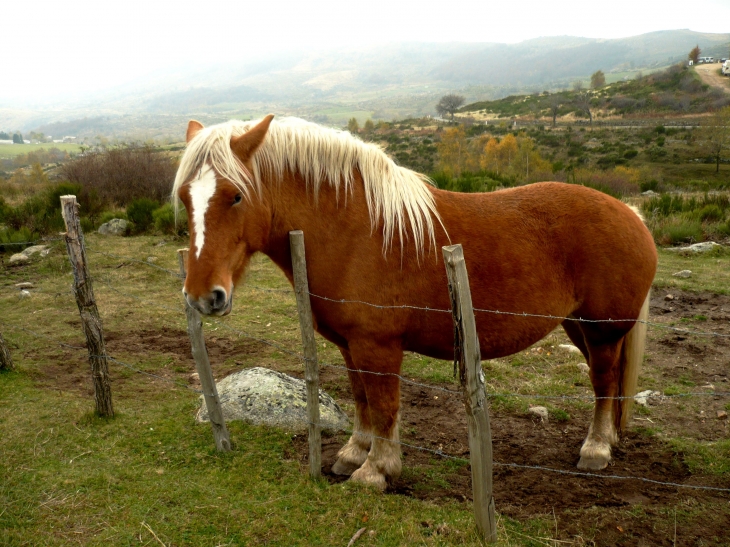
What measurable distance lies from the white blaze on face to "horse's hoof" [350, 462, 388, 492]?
1.97 meters

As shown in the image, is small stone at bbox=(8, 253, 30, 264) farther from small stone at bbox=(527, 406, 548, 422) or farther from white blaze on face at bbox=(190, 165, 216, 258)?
Answer: small stone at bbox=(527, 406, 548, 422)

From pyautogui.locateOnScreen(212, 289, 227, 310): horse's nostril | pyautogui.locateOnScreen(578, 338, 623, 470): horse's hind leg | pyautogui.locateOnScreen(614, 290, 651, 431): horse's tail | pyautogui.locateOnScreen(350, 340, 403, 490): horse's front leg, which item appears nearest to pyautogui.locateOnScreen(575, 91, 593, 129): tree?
pyautogui.locateOnScreen(614, 290, 651, 431): horse's tail

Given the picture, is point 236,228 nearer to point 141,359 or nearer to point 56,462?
point 56,462

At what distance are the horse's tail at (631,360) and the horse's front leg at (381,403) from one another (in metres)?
2.01

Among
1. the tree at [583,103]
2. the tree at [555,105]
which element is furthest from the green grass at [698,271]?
the tree at [583,103]

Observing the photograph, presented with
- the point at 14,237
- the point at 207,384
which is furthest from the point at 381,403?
the point at 14,237

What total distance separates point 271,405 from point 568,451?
8.61 ft

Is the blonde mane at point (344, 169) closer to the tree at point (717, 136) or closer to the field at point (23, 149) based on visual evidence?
the tree at point (717, 136)

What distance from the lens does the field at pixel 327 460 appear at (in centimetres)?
Answer: 288

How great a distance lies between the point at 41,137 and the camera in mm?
88938

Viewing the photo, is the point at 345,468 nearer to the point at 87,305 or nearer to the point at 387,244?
the point at 387,244

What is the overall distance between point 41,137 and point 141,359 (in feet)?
345

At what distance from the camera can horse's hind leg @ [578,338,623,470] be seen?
3.71 meters

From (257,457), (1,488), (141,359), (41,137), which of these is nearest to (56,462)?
(1,488)
